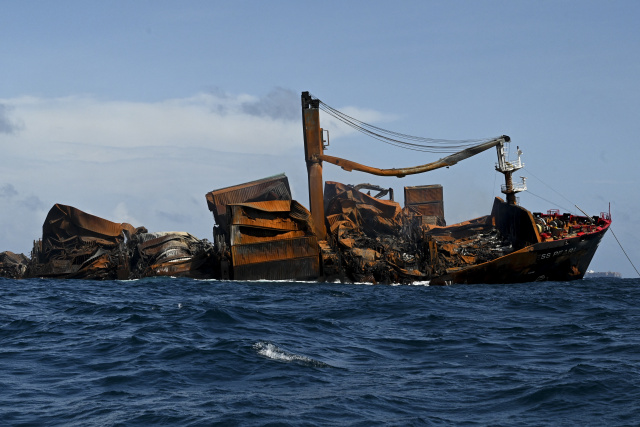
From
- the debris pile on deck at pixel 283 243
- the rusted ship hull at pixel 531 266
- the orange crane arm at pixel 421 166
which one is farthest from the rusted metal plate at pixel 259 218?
the rusted ship hull at pixel 531 266

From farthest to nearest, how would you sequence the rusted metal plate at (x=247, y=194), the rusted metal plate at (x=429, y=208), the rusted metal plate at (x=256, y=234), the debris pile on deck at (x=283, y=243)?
1. the rusted metal plate at (x=429, y=208)
2. the rusted metal plate at (x=247, y=194)
3. the debris pile on deck at (x=283, y=243)
4. the rusted metal plate at (x=256, y=234)

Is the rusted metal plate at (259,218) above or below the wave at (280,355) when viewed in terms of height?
above

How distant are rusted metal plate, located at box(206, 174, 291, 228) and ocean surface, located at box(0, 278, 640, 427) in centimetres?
1758

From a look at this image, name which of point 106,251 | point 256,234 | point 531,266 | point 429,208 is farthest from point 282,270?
point 429,208

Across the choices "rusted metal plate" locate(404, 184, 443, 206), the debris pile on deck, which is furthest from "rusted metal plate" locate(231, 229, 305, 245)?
"rusted metal plate" locate(404, 184, 443, 206)

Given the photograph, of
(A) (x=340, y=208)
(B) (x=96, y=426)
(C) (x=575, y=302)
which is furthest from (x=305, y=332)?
(A) (x=340, y=208)

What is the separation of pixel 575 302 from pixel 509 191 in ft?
63.0

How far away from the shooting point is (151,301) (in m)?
25.1

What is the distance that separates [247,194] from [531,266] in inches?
710

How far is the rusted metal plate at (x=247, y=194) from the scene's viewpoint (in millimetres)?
41344

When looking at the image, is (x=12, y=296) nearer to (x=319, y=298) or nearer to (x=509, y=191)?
(x=319, y=298)

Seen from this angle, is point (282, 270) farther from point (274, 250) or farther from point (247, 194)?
point (247, 194)

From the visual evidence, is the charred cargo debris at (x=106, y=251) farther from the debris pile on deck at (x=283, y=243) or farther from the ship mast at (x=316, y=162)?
the ship mast at (x=316, y=162)

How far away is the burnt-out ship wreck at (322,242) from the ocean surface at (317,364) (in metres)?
13.3
